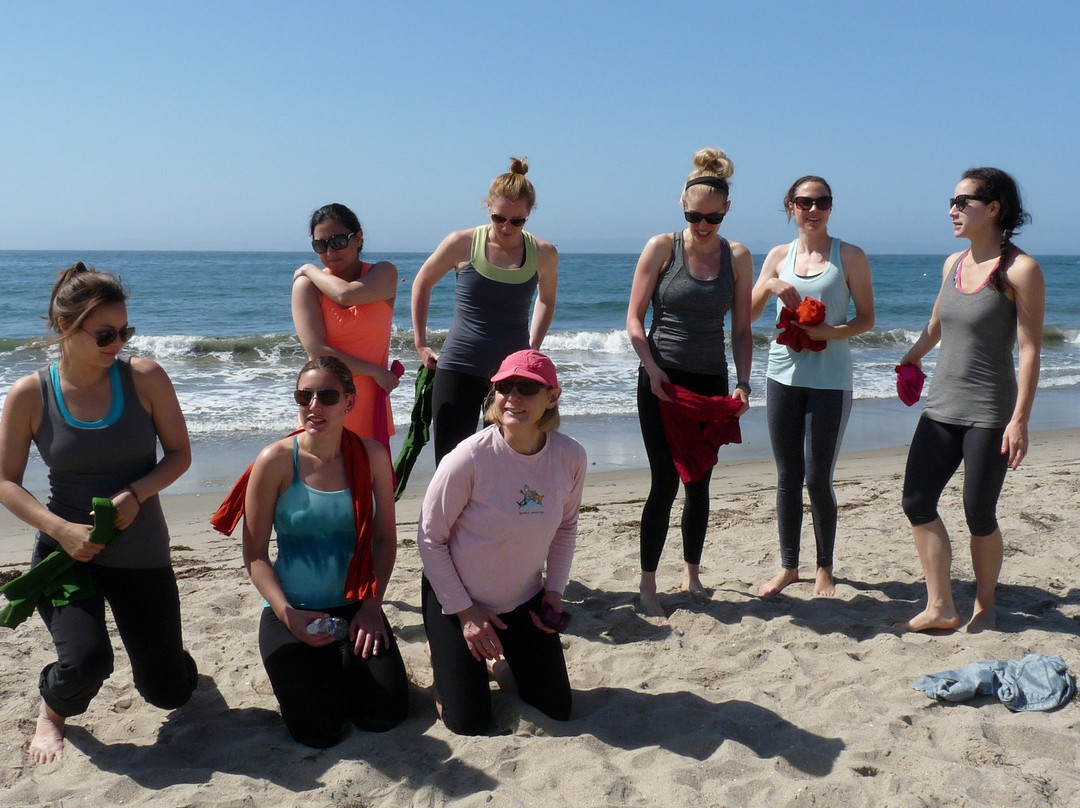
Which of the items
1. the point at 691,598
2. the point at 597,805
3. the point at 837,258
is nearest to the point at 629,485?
the point at 691,598

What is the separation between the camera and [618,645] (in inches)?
157

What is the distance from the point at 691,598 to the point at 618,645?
691mm

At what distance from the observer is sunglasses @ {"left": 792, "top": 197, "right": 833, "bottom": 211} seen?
421 centimetres

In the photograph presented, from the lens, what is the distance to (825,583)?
4.58 m

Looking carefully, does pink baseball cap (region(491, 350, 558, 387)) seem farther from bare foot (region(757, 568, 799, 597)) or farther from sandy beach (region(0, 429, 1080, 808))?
bare foot (region(757, 568, 799, 597))

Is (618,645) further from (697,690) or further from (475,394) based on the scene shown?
(475,394)

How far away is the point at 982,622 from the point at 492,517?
7.59 feet

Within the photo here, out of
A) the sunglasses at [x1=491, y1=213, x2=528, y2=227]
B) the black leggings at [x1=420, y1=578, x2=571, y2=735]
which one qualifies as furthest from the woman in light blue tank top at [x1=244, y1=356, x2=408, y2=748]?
the sunglasses at [x1=491, y1=213, x2=528, y2=227]

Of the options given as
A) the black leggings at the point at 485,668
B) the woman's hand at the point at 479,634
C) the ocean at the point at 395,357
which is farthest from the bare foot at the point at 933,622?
the ocean at the point at 395,357

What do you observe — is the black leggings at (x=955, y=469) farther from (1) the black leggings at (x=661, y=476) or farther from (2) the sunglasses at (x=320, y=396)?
(2) the sunglasses at (x=320, y=396)

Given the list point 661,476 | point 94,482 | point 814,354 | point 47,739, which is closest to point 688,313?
point 814,354

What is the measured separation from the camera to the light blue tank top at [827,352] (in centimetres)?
427

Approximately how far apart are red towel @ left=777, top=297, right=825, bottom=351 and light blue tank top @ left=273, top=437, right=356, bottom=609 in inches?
84.5

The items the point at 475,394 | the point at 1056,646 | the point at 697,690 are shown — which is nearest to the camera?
the point at 697,690
